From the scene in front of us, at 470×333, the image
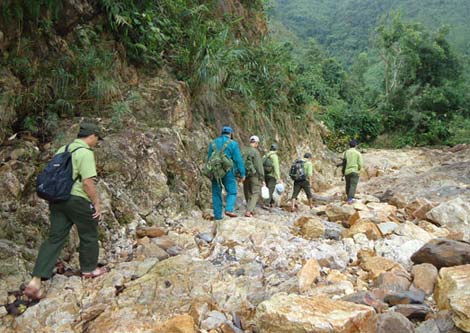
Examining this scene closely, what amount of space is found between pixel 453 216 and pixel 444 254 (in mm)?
3312

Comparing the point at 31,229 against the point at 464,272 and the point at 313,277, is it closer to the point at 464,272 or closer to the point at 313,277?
the point at 313,277

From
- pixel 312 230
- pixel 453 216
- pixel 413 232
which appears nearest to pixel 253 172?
pixel 312 230

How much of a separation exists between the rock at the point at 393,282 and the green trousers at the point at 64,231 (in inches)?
114

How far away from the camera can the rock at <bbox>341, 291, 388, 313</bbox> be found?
123 inches

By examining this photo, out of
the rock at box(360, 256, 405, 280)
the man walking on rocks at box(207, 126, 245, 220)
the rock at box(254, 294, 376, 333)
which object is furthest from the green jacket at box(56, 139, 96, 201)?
the rock at box(360, 256, 405, 280)

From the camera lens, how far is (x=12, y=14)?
5168mm

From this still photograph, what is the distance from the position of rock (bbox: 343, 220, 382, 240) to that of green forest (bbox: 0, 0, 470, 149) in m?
3.94

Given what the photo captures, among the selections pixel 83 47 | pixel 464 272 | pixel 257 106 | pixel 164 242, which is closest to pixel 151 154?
pixel 164 242

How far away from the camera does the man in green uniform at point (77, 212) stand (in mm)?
3596

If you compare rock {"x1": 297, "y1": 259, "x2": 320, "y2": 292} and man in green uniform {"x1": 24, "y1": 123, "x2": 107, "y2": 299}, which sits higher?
man in green uniform {"x1": 24, "y1": 123, "x2": 107, "y2": 299}

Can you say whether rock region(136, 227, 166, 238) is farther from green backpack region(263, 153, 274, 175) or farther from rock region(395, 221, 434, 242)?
green backpack region(263, 153, 274, 175)

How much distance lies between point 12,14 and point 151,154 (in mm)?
2684

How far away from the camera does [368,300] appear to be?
10.4 feet

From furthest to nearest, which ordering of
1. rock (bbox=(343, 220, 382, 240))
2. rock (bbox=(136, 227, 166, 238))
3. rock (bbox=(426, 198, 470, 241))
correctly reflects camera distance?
rock (bbox=(426, 198, 470, 241)), rock (bbox=(343, 220, 382, 240)), rock (bbox=(136, 227, 166, 238))
